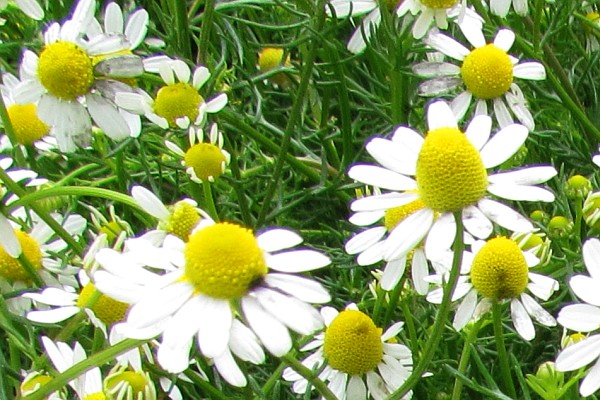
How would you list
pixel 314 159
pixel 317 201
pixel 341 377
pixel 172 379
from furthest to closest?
pixel 317 201 < pixel 314 159 < pixel 341 377 < pixel 172 379

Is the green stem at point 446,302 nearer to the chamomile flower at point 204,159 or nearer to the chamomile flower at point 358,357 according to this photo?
the chamomile flower at point 358,357

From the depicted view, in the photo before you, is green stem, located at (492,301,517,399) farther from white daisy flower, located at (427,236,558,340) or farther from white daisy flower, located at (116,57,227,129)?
white daisy flower, located at (116,57,227,129)

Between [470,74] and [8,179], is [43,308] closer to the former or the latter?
[8,179]

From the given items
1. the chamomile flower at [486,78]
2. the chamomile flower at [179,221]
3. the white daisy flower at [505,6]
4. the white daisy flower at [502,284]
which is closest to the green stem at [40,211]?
the chamomile flower at [179,221]

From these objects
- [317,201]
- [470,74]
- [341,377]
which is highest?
[470,74]

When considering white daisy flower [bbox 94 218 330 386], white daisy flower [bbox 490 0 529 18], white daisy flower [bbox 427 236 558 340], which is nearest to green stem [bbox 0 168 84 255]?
white daisy flower [bbox 94 218 330 386]

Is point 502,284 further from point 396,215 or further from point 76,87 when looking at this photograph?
point 76,87

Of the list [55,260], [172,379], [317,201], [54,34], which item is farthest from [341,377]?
[317,201]
